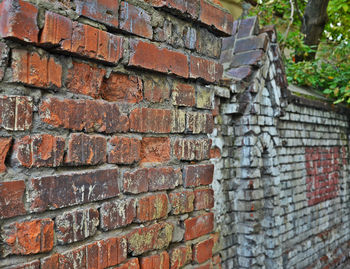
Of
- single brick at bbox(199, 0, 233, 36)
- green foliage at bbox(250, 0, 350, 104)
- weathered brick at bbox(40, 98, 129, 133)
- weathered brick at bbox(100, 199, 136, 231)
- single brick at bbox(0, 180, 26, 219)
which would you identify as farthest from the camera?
green foliage at bbox(250, 0, 350, 104)

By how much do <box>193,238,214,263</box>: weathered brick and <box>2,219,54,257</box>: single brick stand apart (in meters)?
0.63

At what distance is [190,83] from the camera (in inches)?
52.8

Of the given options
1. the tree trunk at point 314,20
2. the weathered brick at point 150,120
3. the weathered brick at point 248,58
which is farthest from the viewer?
the tree trunk at point 314,20

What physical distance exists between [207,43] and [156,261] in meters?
0.87

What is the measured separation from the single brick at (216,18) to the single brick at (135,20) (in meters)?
0.27

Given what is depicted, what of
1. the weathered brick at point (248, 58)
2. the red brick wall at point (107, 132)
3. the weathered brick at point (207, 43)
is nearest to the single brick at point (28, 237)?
the red brick wall at point (107, 132)

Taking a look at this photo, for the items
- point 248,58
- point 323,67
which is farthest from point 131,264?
point 323,67

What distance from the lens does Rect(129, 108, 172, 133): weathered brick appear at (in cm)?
111

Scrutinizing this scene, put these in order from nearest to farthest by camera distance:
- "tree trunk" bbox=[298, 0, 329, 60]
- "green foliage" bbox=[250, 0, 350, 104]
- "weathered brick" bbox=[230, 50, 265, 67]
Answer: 1. "weathered brick" bbox=[230, 50, 265, 67]
2. "green foliage" bbox=[250, 0, 350, 104]
3. "tree trunk" bbox=[298, 0, 329, 60]

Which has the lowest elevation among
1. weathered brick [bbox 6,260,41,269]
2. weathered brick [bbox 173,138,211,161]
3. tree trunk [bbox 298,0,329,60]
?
weathered brick [bbox 6,260,41,269]

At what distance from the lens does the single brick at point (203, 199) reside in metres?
1.34

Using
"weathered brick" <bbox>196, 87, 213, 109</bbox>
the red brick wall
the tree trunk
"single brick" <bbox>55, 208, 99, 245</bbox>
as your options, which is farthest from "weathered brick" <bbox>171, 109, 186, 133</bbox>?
the tree trunk

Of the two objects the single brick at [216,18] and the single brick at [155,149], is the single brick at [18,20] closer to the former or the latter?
the single brick at [155,149]

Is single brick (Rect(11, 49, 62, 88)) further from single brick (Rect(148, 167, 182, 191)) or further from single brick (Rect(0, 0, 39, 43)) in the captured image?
single brick (Rect(148, 167, 182, 191))
